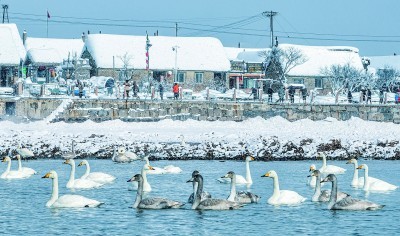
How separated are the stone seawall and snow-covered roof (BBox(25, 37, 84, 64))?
2975 cm

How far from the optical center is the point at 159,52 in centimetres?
8938

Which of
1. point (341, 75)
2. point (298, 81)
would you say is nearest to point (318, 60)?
point (298, 81)

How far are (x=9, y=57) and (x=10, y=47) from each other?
1.40 meters

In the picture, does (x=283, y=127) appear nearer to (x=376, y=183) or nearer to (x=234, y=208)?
(x=376, y=183)

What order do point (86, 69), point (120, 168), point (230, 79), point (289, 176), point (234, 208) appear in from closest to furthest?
point (234, 208) → point (289, 176) → point (120, 168) → point (86, 69) → point (230, 79)

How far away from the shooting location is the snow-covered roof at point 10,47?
81.0 metres

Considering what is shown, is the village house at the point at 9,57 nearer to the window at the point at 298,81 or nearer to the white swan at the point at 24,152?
the window at the point at 298,81

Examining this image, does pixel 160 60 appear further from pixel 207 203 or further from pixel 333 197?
pixel 207 203

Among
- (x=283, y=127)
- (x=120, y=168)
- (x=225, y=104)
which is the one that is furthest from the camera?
(x=225, y=104)

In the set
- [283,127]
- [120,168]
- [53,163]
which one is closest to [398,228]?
[120,168]

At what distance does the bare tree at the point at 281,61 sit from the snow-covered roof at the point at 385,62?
2756 centimetres

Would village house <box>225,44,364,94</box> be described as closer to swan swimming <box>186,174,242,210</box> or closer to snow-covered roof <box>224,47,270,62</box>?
snow-covered roof <box>224,47,270,62</box>

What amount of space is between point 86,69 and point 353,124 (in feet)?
107

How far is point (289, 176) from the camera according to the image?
31672 mm
